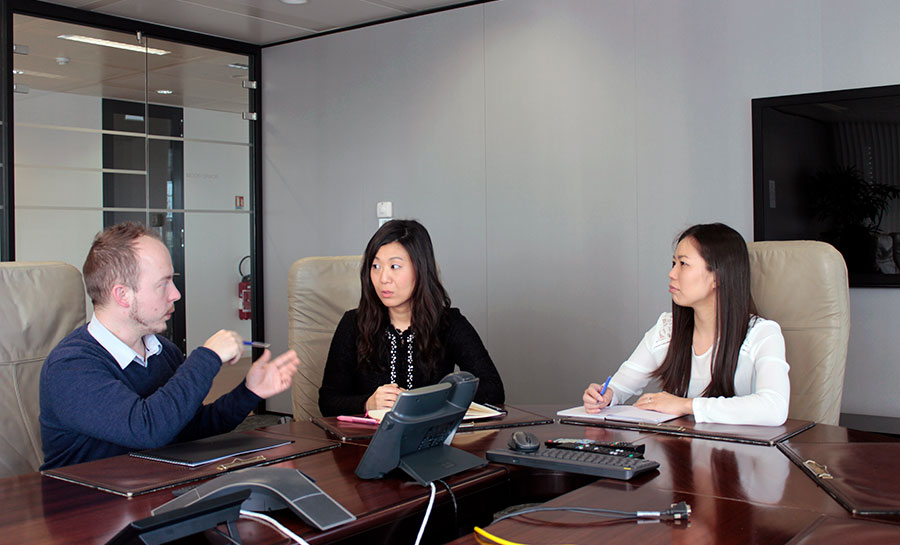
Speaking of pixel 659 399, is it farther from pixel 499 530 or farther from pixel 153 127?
pixel 153 127

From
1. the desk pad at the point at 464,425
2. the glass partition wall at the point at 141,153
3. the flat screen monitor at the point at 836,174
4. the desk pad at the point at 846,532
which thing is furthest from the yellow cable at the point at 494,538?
the glass partition wall at the point at 141,153

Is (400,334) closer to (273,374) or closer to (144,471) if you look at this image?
(273,374)

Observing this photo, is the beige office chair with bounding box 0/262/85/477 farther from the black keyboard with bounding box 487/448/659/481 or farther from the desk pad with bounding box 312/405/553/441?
the black keyboard with bounding box 487/448/659/481

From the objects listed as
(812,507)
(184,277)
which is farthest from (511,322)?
(812,507)

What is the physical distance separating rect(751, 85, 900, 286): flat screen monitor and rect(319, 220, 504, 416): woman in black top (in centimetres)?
170

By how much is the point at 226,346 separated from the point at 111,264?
0.32 meters

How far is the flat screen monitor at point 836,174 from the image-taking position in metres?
3.39

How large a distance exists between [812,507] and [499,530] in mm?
521

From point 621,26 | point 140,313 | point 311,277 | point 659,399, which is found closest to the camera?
point 140,313

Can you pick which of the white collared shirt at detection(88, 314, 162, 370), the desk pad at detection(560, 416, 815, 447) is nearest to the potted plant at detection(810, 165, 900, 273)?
the desk pad at detection(560, 416, 815, 447)

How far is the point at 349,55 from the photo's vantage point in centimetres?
518

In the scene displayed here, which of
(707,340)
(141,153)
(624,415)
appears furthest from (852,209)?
(141,153)

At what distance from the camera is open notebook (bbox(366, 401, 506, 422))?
209cm

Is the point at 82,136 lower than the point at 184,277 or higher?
higher
